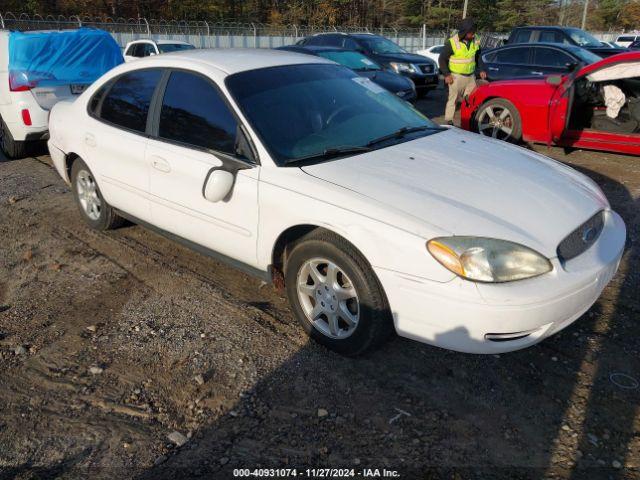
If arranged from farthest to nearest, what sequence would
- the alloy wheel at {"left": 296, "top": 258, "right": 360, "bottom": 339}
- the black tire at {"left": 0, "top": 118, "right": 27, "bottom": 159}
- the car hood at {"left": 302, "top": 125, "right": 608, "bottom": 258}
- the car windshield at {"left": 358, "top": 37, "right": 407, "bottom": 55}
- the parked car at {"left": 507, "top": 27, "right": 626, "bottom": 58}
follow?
the parked car at {"left": 507, "top": 27, "right": 626, "bottom": 58}
the car windshield at {"left": 358, "top": 37, "right": 407, "bottom": 55}
the black tire at {"left": 0, "top": 118, "right": 27, "bottom": 159}
the alloy wheel at {"left": 296, "top": 258, "right": 360, "bottom": 339}
the car hood at {"left": 302, "top": 125, "right": 608, "bottom": 258}

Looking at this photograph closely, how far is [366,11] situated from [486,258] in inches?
2142

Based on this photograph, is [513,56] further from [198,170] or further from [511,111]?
[198,170]

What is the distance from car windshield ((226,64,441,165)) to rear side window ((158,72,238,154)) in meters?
0.14

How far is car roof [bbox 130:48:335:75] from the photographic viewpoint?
365 cm

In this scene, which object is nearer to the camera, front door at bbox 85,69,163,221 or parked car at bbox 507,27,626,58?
front door at bbox 85,69,163,221

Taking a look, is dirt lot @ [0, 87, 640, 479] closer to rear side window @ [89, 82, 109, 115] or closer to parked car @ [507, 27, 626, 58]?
rear side window @ [89, 82, 109, 115]

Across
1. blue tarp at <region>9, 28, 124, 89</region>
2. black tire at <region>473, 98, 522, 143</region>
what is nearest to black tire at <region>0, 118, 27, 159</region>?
blue tarp at <region>9, 28, 124, 89</region>

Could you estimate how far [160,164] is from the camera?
3709mm

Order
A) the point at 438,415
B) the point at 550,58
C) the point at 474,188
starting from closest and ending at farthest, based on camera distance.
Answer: the point at 438,415, the point at 474,188, the point at 550,58

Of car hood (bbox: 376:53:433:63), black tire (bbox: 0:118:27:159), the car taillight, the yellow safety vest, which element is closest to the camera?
the car taillight

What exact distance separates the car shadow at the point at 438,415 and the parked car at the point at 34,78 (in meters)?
5.80

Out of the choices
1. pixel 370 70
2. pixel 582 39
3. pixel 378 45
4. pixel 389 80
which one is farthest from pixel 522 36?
pixel 389 80

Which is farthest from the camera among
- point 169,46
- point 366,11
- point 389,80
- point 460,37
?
point 366,11

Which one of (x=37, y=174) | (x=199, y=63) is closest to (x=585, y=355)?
(x=199, y=63)
